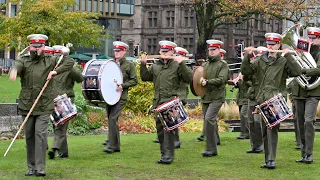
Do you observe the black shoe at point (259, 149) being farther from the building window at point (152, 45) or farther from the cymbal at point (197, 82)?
the building window at point (152, 45)

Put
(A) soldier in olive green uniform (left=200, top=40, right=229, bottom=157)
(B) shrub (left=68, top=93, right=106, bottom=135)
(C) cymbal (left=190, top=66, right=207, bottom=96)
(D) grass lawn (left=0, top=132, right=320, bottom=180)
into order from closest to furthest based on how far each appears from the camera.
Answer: (D) grass lawn (left=0, top=132, right=320, bottom=180), (C) cymbal (left=190, top=66, right=207, bottom=96), (A) soldier in olive green uniform (left=200, top=40, right=229, bottom=157), (B) shrub (left=68, top=93, right=106, bottom=135)

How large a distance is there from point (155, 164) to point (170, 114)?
0.90 meters

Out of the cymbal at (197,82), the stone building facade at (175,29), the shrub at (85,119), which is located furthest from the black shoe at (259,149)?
the stone building facade at (175,29)

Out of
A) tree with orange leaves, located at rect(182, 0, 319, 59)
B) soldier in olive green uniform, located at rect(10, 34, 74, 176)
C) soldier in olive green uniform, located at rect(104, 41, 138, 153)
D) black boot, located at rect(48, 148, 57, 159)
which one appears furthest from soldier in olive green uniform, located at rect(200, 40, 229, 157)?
tree with orange leaves, located at rect(182, 0, 319, 59)

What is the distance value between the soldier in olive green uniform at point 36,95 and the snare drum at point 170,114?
205 centimetres

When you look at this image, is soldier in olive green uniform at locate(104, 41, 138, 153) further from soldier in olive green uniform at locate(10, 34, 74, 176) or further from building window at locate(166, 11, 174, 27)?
building window at locate(166, 11, 174, 27)

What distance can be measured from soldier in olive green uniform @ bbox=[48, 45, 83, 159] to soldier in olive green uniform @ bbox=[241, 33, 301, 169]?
3.46m

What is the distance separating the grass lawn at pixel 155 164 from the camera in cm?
1202

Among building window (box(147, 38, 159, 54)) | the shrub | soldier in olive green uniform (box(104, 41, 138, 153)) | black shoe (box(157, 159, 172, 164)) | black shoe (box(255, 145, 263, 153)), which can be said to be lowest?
building window (box(147, 38, 159, 54))

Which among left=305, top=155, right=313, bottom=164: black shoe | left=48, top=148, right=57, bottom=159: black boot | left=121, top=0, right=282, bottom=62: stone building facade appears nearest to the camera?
left=305, top=155, right=313, bottom=164: black shoe

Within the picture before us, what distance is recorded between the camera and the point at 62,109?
1346 centimetres

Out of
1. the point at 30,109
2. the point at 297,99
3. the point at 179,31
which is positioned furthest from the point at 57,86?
the point at 179,31

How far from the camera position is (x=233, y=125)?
982 inches

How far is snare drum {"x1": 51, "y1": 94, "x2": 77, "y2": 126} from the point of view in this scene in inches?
526
